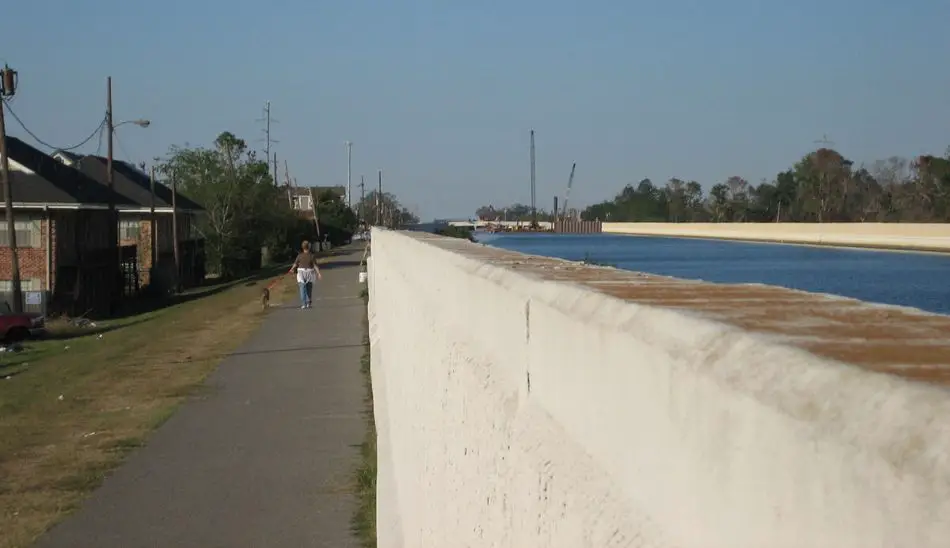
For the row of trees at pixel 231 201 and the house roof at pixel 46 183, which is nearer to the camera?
the house roof at pixel 46 183

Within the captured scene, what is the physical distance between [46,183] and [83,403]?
36493 millimetres

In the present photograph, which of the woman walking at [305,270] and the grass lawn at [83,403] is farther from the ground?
the woman walking at [305,270]

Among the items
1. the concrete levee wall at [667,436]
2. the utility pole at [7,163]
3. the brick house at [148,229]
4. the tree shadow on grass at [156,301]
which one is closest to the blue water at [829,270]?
the concrete levee wall at [667,436]

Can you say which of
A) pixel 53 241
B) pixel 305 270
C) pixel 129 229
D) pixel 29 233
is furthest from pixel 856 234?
pixel 129 229

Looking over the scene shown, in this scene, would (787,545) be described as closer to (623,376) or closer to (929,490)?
(929,490)

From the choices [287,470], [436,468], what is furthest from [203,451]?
[436,468]

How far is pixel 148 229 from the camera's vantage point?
2808 inches

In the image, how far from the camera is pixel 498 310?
13.0 feet

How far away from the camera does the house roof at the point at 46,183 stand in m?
50.6

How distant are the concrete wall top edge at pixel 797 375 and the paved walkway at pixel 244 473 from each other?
25.0ft

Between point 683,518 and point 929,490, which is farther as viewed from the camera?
point 683,518

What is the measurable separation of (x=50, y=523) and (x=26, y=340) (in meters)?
30.8

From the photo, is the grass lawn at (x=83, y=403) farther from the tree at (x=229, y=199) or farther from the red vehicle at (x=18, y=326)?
the tree at (x=229, y=199)

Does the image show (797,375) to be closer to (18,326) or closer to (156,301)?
(18,326)
